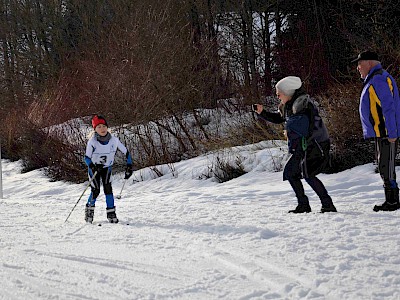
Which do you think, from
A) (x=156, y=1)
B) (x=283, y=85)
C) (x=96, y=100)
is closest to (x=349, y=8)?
(x=156, y=1)

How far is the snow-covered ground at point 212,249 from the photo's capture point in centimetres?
413

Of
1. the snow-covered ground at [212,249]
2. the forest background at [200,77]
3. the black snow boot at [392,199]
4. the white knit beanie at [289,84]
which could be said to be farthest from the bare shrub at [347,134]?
the white knit beanie at [289,84]

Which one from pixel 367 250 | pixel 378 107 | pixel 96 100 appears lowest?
pixel 367 250

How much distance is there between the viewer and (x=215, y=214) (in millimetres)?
7680

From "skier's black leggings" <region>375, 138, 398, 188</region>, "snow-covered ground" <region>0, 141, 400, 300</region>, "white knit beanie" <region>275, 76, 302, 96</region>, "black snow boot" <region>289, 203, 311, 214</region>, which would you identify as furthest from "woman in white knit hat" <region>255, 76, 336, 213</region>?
"skier's black leggings" <region>375, 138, 398, 188</region>

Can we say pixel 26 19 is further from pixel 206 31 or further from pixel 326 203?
pixel 326 203

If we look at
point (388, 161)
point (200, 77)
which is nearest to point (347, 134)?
point (388, 161)

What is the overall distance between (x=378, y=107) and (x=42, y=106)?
59.7ft

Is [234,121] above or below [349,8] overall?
below

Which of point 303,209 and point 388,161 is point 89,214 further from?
point 388,161

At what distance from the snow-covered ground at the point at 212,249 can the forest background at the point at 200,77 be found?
12.3 feet

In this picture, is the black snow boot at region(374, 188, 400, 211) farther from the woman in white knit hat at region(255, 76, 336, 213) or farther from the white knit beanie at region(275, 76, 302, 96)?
the white knit beanie at region(275, 76, 302, 96)

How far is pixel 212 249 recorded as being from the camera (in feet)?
17.9

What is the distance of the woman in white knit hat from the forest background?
4.12 metres
